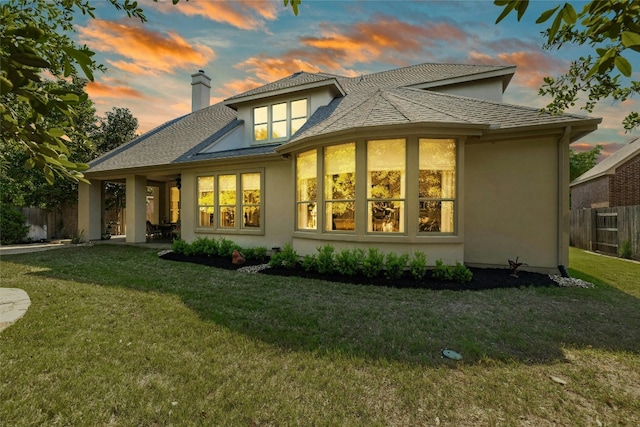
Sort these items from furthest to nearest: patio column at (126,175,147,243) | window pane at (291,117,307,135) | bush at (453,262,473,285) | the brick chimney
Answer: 1. the brick chimney
2. patio column at (126,175,147,243)
3. window pane at (291,117,307,135)
4. bush at (453,262,473,285)

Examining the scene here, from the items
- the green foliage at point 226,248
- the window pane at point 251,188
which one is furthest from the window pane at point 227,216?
the green foliage at point 226,248

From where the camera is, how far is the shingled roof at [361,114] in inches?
267

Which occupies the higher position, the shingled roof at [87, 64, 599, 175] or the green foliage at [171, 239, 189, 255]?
the shingled roof at [87, 64, 599, 175]

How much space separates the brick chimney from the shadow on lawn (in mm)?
12430

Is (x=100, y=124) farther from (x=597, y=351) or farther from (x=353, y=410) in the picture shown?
(x=597, y=351)

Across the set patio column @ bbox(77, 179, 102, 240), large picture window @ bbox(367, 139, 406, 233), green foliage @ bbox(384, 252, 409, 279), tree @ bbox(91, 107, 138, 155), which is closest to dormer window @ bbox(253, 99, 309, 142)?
large picture window @ bbox(367, 139, 406, 233)

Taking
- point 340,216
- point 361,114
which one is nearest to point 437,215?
point 340,216

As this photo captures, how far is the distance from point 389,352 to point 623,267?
9820mm

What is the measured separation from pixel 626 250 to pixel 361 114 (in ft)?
36.0

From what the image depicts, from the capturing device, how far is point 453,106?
7.95 meters

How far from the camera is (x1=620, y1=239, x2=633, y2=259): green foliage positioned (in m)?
10.3

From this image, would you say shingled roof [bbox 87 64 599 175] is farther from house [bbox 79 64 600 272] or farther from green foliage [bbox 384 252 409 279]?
green foliage [bbox 384 252 409 279]

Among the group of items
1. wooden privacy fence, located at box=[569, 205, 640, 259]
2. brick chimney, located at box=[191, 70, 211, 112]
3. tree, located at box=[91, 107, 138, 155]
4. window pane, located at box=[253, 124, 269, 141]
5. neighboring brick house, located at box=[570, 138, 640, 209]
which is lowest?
wooden privacy fence, located at box=[569, 205, 640, 259]

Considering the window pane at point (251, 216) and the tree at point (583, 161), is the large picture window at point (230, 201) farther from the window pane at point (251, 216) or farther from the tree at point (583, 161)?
the tree at point (583, 161)
